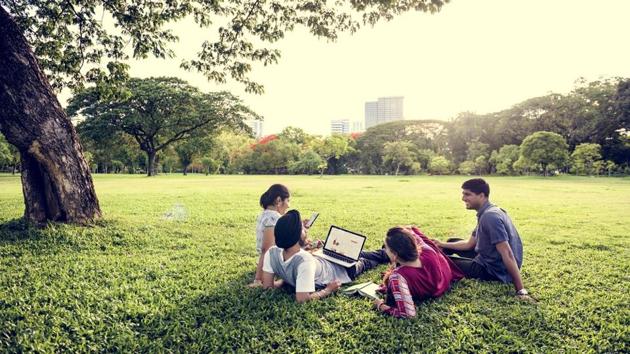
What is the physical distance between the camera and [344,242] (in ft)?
16.1

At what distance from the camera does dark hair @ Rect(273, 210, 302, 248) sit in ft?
13.2

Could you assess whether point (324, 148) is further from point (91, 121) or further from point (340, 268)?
→ point (340, 268)

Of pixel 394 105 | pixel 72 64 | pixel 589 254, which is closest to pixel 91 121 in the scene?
pixel 72 64

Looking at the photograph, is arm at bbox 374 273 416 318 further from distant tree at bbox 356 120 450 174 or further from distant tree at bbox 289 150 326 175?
distant tree at bbox 356 120 450 174

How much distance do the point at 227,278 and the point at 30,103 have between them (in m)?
5.16

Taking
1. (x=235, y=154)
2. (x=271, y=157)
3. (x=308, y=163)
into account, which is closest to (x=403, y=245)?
A: (x=308, y=163)

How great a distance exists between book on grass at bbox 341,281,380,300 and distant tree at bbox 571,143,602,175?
43.3 m

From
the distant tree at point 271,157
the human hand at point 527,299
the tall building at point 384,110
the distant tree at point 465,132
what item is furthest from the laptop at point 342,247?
the tall building at point 384,110

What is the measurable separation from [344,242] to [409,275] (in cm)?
103

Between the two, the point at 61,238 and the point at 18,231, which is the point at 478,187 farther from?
the point at 18,231

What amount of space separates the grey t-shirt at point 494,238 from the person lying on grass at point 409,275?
668mm

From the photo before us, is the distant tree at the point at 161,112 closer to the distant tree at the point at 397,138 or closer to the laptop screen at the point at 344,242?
the distant tree at the point at 397,138

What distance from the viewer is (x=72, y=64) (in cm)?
Answer: 1001

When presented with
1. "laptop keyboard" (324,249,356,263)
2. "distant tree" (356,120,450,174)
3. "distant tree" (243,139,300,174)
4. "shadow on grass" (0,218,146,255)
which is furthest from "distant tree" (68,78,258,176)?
"laptop keyboard" (324,249,356,263)
